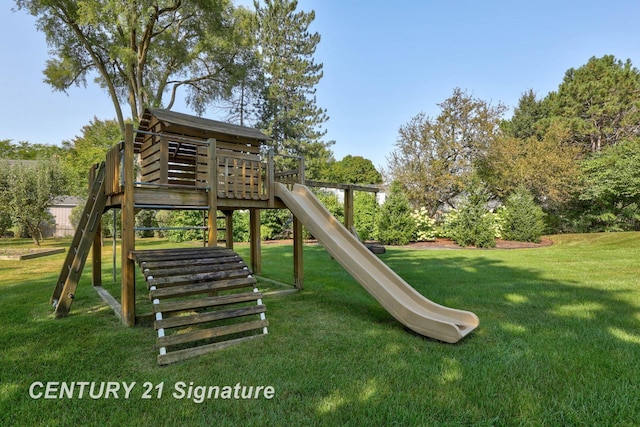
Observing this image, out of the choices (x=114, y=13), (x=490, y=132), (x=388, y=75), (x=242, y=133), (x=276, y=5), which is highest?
(x=276, y=5)

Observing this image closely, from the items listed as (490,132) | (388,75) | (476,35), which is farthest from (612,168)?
(388,75)

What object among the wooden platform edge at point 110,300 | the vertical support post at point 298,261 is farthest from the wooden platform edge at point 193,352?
the vertical support post at point 298,261

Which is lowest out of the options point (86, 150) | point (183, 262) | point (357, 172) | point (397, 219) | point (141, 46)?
point (183, 262)

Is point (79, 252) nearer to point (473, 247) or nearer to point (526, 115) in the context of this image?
point (473, 247)

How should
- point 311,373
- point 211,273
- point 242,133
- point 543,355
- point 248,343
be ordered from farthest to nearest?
point 242,133 → point 211,273 → point 248,343 → point 543,355 → point 311,373

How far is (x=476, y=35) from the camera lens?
12539 mm

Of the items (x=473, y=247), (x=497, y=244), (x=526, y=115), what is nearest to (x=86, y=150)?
(x=473, y=247)

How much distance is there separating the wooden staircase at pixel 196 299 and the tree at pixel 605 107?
2587 centimetres

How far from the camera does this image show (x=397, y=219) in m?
14.6

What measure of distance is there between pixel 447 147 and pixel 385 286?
15.2 metres

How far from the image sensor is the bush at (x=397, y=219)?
14.4m

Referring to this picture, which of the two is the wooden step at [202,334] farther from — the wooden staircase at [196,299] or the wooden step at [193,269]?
the wooden step at [193,269]

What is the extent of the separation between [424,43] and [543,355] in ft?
41.3

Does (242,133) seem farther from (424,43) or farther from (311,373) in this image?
(424,43)
